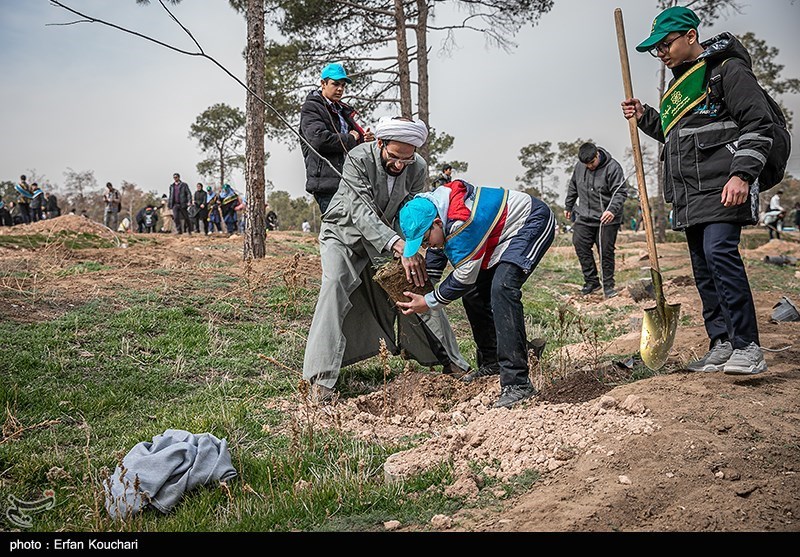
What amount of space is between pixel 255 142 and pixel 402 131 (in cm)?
569

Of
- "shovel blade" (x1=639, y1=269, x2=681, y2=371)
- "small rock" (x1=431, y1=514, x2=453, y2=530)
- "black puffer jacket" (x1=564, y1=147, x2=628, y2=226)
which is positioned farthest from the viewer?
"black puffer jacket" (x1=564, y1=147, x2=628, y2=226)

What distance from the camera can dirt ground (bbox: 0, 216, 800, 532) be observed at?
2307 mm

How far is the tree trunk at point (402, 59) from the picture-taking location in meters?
13.0

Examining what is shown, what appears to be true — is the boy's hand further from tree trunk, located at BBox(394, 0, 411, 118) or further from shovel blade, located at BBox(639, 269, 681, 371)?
tree trunk, located at BBox(394, 0, 411, 118)

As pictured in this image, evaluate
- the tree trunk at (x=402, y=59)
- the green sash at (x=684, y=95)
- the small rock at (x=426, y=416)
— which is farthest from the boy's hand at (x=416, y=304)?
the tree trunk at (x=402, y=59)

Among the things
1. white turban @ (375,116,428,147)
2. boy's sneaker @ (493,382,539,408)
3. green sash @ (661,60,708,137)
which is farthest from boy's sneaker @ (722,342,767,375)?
white turban @ (375,116,428,147)

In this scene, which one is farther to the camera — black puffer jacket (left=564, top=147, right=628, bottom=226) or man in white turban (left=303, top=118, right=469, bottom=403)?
black puffer jacket (left=564, top=147, right=628, bottom=226)

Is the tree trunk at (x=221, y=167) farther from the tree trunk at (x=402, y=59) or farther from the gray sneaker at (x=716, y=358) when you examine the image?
the gray sneaker at (x=716, y=358)

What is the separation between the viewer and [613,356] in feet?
16.5

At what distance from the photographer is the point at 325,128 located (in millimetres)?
5598

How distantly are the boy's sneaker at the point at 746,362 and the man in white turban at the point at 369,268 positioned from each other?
180 cm

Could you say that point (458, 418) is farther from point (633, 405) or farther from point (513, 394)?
point (633, 405)
